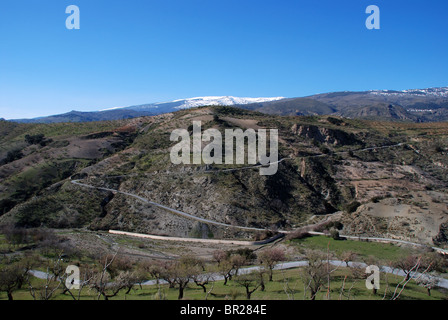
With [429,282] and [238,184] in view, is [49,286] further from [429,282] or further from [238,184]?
[238,184]

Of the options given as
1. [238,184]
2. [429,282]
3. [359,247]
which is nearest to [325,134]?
[238,184]

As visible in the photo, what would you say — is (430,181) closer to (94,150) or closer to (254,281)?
(254,281)

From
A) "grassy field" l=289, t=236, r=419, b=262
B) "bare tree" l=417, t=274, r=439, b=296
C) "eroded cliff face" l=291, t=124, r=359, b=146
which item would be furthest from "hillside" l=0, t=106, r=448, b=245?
"bare tree" l=417, t=274, r=439, b=296

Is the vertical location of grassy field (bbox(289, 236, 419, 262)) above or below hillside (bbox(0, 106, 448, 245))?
below

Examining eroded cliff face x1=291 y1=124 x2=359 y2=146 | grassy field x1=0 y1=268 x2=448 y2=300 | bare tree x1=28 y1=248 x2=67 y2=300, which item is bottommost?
grassy field x1=0 y1=268 x2=448 y2=300

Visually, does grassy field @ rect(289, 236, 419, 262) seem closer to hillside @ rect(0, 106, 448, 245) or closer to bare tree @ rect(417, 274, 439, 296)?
hillside @ rect(0, 106, 448, 245)

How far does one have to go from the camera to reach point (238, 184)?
53969 millimetres

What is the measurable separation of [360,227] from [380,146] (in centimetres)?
4268

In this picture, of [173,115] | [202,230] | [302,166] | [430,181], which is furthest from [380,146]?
[173,115]

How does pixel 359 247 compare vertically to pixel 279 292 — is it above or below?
below

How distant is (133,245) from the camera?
3878 cm

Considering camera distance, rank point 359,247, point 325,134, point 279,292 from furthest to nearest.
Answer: point 325,134 < point 359,247 < point 279,292

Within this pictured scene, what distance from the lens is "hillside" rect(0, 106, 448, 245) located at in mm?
44469
